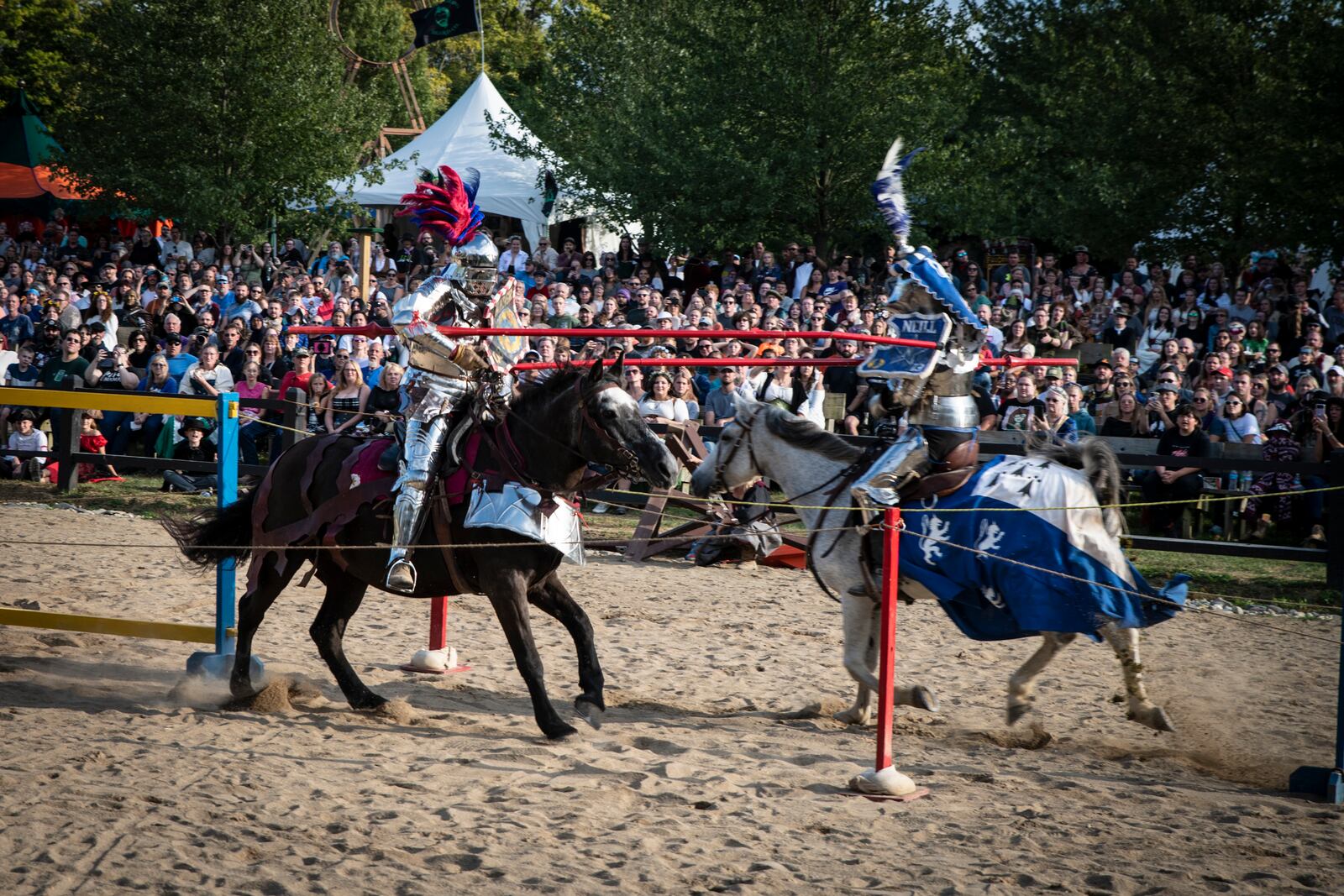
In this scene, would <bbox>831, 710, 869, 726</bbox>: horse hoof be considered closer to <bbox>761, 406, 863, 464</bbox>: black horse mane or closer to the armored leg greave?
<bbox>761, 406, 863, 464</bbox>: black horse mane

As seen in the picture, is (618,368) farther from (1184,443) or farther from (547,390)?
(1184,443)

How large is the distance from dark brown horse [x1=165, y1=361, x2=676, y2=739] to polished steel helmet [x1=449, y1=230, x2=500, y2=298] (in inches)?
31.4

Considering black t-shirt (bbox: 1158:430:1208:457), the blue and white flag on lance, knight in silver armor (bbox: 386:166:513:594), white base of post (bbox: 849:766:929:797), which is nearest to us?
white base of post (bbox: 849:766:929:797)

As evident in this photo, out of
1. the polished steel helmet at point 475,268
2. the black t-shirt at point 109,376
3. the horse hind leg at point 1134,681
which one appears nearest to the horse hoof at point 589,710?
the polished steel helmet at point 475,268

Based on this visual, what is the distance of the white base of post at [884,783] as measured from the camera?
19.0 feet

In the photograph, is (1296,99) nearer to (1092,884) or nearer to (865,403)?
(865,403)

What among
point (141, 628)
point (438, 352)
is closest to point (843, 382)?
point (438, 352)

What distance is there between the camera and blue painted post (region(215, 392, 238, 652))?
752 centimetres


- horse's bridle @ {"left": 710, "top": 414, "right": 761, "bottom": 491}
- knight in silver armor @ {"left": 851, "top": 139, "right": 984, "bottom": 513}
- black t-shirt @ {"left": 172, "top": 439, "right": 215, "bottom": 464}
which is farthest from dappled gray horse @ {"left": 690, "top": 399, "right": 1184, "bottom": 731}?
black t-shirt @ {"left": 172, "top": 439, "right": 215, "bottom": 464}

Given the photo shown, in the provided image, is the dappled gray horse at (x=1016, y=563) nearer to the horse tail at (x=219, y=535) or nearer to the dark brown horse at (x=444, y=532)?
the dark brown horse at (x=444, y=532)

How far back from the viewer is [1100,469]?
6953mm

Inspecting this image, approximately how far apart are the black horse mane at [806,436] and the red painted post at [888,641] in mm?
1488

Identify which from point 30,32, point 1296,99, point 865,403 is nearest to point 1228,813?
point 865,403

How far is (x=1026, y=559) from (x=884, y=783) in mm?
1492
